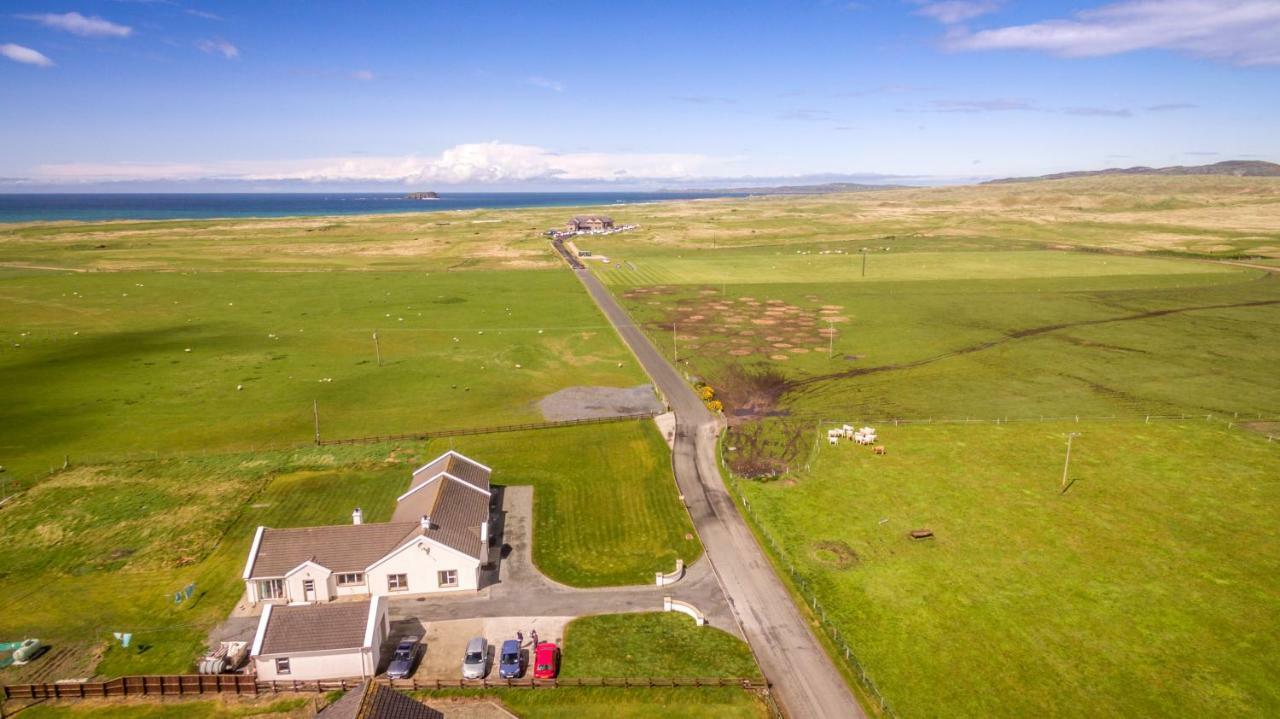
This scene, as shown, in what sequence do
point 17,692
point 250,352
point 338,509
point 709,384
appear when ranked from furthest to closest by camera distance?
point 250,352 → point 709,384 → point 338,509 → point 17,692

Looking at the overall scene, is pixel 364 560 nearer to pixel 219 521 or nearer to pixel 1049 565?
pixel 219 521

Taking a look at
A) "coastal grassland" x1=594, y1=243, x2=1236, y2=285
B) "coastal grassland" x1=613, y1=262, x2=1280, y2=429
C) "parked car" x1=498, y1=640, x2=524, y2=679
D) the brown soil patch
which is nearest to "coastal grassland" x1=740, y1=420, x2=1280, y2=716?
the brown soil patch

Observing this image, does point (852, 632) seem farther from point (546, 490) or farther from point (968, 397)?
point (968, 397)

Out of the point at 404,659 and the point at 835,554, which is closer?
the point at 404,659

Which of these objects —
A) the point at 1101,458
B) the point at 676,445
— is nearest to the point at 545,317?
the point at 676,445

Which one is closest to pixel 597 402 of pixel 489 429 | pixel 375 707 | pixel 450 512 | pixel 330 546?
pixel 489 429
